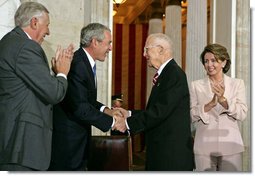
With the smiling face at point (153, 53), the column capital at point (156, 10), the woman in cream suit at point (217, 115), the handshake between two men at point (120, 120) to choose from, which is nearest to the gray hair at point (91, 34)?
the smiling face at point (153, 53)

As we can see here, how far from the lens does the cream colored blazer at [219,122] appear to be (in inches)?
134

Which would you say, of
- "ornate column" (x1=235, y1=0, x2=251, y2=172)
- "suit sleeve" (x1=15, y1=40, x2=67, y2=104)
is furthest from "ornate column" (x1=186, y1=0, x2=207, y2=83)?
"suit sleeve" (x1=15, y1=40, x2=67, y2=104)

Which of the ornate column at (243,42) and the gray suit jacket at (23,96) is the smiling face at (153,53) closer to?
the gray suit jacket at (23,96)

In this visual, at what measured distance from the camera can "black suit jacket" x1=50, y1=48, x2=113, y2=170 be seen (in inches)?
121

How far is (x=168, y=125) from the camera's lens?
307cm

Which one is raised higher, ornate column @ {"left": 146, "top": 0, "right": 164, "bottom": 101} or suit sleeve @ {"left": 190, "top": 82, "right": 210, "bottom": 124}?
ornate column @ {"left": 146, "top": 0, "right": 164, "bottom": 101}

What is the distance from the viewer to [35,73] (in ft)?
8.70

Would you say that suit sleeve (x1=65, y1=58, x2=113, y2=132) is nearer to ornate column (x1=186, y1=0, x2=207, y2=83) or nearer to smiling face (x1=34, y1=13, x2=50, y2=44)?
smiling face (x1=34, y1=13, x2=50, y2=44)

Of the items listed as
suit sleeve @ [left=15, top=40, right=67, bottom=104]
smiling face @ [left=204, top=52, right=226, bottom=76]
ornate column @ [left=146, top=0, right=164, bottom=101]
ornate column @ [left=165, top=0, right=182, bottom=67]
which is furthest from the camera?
ornate column @ [left=146, top=0, right=164, bottom=101]

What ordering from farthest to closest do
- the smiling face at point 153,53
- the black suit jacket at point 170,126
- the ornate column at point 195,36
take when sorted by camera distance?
the ornate column at point 195,36
the smiling face at point 153,53
the black suit jacket at point 170,126

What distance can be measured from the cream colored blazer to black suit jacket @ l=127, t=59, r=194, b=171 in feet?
1.02

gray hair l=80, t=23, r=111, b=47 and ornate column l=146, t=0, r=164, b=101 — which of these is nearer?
gray hair l=80, t=23, r=111, b=47

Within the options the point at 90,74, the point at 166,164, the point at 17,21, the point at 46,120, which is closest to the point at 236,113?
the point at 166,164

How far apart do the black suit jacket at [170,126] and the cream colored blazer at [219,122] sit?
1.02 ft
